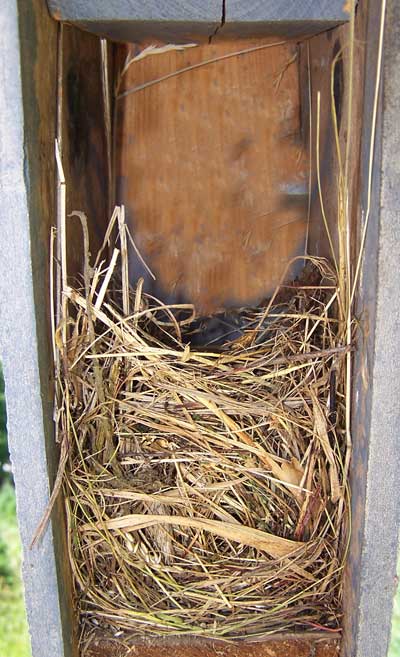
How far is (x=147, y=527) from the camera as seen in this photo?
1124 mm

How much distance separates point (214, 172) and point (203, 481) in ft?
2.00

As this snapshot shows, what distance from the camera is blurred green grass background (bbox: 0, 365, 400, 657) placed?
9.12 feet

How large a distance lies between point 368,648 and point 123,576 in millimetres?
363

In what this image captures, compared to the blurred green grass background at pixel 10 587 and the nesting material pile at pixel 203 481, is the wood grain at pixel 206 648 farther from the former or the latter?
the blurred green grass background at pixel 10 587

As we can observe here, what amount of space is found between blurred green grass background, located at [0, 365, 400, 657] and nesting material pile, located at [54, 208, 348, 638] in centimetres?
177

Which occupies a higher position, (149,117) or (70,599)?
(149,117)

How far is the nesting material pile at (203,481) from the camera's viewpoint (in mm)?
1086

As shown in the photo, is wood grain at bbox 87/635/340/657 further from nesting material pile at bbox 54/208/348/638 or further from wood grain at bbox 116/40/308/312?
wood grain at bbox 116/40/308/312

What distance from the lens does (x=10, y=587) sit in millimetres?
3225

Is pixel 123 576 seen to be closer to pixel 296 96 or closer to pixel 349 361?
pixel 349 361

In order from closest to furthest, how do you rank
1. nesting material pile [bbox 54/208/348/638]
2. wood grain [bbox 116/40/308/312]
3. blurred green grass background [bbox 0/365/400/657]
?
1. nesting material pile [bbox 54/208/348/638]
2. wood grain [bbox 116/40/308/312]
3. blurred green grass background [bbox 0/365/400/657]

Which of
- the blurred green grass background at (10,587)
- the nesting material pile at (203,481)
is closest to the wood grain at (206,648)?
the nesting material pile at (203,481)

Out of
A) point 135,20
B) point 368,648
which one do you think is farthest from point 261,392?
point 135,20

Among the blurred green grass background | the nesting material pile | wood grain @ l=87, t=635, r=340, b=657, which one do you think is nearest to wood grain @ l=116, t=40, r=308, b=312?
the nesting material pile
